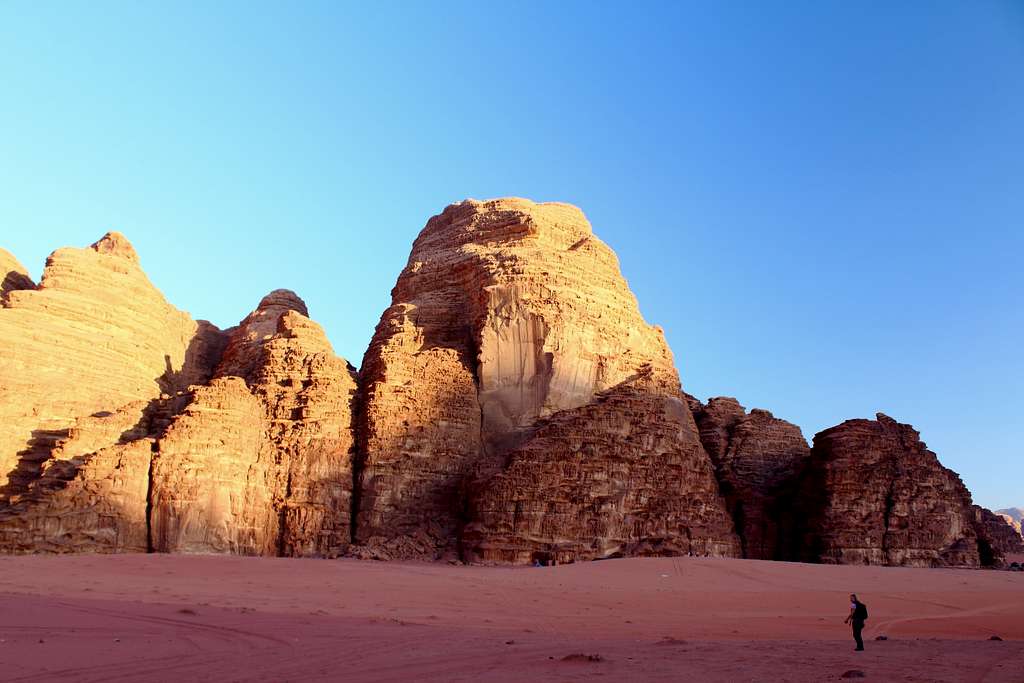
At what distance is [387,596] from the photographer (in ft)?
69.4

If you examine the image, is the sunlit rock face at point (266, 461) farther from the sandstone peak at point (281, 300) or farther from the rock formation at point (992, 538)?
the rock formation at point (992, 538)

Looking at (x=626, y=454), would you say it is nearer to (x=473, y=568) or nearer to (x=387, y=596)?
(x=473, y=568)

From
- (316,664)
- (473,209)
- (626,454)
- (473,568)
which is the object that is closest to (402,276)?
(473,209)

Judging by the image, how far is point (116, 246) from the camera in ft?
151

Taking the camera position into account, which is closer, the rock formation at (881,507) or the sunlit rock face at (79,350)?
the sunlit rock face at (79,350)

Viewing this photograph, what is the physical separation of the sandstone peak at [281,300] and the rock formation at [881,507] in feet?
92.4

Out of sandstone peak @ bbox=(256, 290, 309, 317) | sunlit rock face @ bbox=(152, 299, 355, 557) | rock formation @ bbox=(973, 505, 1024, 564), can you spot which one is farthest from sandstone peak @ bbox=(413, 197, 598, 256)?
rock formation @ bbox=(973, 505, 1024, 564)

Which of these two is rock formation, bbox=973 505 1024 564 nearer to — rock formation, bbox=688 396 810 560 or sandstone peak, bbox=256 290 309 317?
rock formation, bbox=688 396 810 560

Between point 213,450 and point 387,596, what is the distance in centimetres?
1351

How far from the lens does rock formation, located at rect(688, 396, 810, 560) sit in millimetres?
40781

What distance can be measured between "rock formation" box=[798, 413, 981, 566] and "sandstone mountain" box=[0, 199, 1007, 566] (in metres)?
0.10

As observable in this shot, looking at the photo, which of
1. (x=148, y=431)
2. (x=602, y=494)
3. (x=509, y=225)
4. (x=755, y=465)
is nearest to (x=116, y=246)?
(x=148, y=431)

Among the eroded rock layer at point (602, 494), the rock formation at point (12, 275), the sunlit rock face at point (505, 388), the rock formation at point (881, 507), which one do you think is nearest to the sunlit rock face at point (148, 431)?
the sunlit rock face at point (505, 388)

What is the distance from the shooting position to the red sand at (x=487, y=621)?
11.2m
